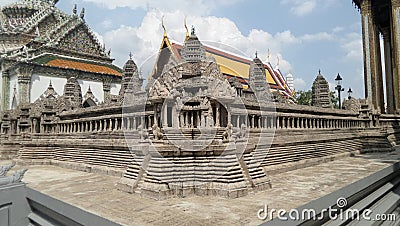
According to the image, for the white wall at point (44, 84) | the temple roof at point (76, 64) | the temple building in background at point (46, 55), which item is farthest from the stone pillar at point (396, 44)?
the white wall at point (44, 84)

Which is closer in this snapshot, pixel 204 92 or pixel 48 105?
pixel 204 92

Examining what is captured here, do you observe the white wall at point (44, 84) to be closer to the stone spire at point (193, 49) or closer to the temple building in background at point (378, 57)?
the stone spire at point (193, 49)

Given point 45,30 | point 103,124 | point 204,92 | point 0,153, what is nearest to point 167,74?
point 204,92

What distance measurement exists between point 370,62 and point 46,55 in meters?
28.3

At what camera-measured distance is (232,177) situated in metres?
6.43

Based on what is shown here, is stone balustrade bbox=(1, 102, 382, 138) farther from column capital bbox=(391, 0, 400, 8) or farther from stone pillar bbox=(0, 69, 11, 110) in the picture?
column capital bbox=(391, 0, 400, 8)

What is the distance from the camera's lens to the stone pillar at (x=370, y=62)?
2684cm

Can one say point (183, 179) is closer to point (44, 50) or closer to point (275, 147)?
point (275, 147)

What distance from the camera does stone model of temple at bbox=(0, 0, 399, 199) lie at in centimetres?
664

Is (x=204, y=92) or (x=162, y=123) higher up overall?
(x=204, y=92)

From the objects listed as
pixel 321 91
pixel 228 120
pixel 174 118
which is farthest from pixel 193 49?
pixel 321 91

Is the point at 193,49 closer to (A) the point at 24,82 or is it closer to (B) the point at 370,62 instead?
(A) the point at 24,82

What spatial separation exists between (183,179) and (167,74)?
2.81m

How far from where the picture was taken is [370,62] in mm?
27281
